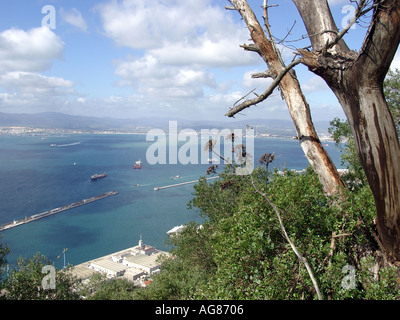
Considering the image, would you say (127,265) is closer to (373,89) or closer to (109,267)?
(109,267)

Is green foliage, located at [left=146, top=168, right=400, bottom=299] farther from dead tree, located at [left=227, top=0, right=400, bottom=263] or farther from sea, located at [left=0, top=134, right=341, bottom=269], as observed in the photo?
sea, located at [left=0, top=134, right=341, bottom=269]

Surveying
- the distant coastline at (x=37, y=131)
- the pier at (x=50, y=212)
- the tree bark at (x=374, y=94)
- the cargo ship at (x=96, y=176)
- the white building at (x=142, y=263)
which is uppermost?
the distant coastline at (x=37, y=131)

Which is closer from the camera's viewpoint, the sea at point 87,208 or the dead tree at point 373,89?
the dead tree at point 373,89

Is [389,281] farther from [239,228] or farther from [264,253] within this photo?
[239,228]

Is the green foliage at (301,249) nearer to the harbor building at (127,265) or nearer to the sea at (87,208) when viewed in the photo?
the sea at (87,208)

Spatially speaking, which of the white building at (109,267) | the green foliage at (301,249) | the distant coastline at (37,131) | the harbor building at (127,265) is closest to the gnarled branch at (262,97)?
the green foliage at (301,249)

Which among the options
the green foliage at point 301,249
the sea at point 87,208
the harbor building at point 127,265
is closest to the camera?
the green foliage at point 301,249

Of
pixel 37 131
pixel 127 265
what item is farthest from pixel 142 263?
pixel 37 131
